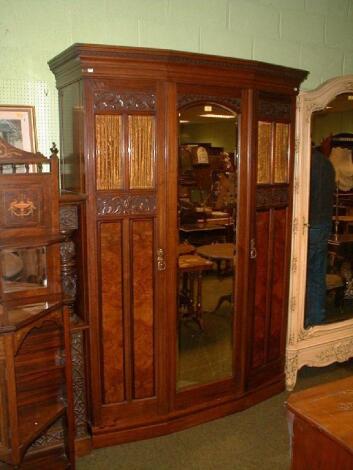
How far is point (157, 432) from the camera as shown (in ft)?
8.63

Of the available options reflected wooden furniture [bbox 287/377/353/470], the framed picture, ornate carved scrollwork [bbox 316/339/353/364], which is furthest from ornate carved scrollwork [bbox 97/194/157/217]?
ornate carved scrollwork [bbox 316/339/353/364]

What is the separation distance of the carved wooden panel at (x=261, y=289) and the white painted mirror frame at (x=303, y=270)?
0.97 ft

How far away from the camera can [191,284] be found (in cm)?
266

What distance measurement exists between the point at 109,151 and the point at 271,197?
1087mm

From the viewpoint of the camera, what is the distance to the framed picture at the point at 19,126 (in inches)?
94.0

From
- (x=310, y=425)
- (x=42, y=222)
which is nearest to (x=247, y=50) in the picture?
(x=42, y=222)

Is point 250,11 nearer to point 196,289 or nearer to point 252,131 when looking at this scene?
point 252,131

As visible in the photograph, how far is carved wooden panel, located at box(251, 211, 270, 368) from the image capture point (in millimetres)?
2867

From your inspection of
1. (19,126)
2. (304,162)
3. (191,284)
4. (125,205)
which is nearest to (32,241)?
(125,205)

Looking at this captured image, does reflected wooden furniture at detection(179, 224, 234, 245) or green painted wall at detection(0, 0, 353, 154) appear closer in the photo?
green painted wall at detection(0, 0, 353, 154)

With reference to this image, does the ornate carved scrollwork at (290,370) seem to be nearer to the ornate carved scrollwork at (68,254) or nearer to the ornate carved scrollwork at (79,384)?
the ornate carved scrollwork at (79,384)

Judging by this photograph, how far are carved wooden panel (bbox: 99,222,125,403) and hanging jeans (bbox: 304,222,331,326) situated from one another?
1.44 meters

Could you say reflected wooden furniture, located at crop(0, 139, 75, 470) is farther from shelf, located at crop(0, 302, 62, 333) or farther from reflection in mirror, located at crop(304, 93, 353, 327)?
reflection in mirror, located at crop(304, 93, 353, 327)

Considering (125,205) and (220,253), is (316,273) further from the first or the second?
(125,205)
